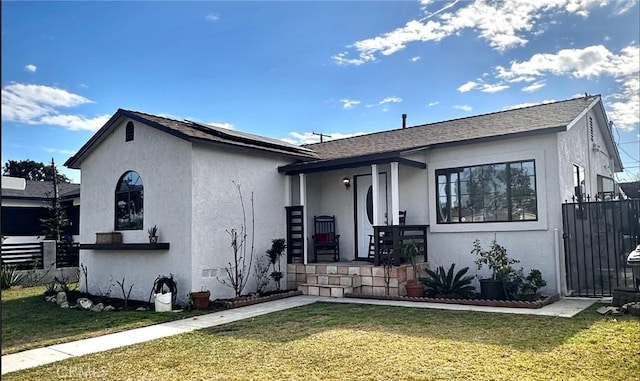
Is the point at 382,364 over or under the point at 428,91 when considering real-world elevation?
under

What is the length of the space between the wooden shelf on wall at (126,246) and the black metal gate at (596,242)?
771 cm

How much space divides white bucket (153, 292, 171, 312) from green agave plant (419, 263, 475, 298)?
189 inches

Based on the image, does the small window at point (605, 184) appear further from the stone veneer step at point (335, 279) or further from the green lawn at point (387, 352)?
the stone veneer step at point (335, 279)

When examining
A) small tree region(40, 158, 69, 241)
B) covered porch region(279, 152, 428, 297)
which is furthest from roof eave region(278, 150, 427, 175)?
small tree region(40, 158, 69, 241)

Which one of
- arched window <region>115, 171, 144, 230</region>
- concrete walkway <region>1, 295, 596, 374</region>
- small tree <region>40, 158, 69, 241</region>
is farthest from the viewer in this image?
small tree <region>40, 158, 69, 241</region>

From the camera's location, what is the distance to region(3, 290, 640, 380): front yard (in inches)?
171

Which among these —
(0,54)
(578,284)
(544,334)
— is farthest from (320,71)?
(0,54)

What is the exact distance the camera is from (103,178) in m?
11.0

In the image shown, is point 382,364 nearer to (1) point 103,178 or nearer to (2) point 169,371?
(2) point 169,371

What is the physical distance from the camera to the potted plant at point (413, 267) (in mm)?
9180

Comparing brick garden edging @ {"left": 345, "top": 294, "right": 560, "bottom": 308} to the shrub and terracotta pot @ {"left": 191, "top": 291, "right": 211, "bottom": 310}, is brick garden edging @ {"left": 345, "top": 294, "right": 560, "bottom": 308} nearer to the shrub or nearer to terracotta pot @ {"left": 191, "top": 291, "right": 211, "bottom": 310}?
terracotta pot @ {"left": 191, "top": 291, "right": 211, "bottom": 310}

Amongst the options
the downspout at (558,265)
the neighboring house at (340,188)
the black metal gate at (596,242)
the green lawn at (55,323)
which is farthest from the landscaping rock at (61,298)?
the black metal gate at (596,242)

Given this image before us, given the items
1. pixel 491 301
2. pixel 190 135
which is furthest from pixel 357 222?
pixel 190 135

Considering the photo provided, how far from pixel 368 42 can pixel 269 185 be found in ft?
13.9
